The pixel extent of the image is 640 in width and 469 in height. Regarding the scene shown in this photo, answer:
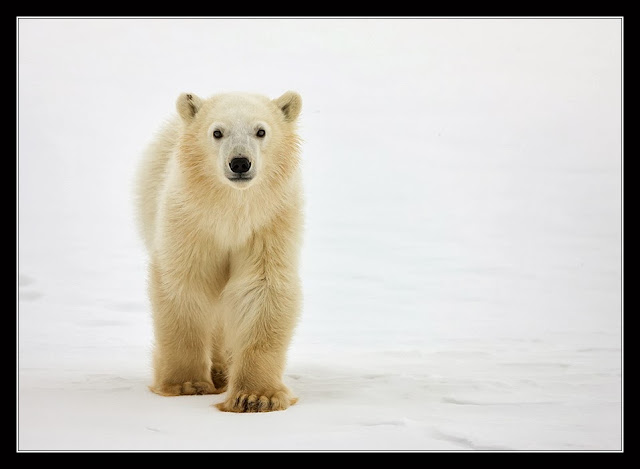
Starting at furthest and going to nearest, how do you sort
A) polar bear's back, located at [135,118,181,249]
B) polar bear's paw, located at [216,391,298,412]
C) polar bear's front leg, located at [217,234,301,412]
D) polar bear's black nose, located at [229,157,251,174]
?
polar bear's back, located at [135,118,181,249] → polar bear's front leg, located at [217,234,301,412] → polar bear's paw, located at [216,391,298,412] → polar bear's black nose, located at [229,157,251,174]

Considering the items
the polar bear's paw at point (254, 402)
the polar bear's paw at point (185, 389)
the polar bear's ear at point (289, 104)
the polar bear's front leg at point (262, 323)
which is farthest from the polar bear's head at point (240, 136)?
the polar bear's paw at point (185, 389)

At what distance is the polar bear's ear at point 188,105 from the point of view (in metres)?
6.81

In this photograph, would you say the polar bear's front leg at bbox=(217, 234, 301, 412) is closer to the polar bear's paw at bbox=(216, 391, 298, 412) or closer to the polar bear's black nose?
the polar bear's paw at bbox=(216, 391, 298, 412)

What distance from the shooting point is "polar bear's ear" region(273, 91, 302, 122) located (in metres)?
6.93

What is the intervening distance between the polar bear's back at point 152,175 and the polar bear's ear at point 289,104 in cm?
96

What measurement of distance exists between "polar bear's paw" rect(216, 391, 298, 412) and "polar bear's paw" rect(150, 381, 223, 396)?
45cm

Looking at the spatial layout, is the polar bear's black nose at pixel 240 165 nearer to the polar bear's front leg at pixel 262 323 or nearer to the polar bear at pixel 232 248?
the polar bear at pixel 232 248

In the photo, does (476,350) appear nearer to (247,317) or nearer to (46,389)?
(247,317)

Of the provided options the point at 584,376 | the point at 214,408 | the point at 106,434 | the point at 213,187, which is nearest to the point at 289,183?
the point at 213,187

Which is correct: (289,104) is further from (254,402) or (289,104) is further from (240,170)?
(254,402)

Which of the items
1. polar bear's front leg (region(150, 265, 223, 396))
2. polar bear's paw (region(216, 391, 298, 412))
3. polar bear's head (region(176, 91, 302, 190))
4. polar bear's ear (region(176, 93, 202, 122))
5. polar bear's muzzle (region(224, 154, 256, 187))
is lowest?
polar bear's paw (region(216, 391, 298, 412))

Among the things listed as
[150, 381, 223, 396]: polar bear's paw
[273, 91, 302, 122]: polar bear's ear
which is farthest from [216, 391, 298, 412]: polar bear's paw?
[273, 91, 302, 122]: polar bear's ear

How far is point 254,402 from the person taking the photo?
21.3 ft

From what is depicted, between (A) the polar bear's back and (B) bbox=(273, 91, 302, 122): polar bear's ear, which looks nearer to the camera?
(B) bbox=(273, 91, 302, 122): polar bear's ear
